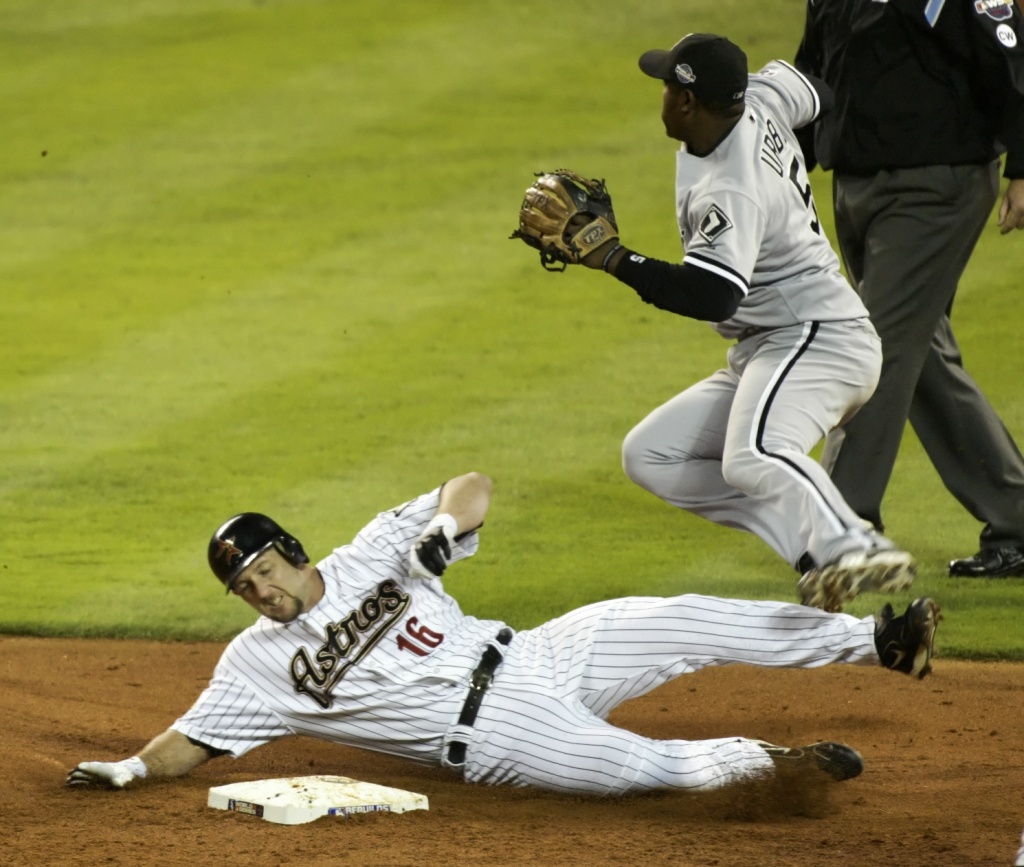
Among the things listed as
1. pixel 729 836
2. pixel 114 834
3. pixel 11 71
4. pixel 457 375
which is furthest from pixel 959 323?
pixel 11 71

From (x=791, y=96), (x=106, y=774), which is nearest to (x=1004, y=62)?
(x=791, y=96)

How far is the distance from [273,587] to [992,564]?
3222 mm

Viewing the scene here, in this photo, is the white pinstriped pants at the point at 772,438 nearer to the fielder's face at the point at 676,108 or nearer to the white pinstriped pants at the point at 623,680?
the white pinstriped pants at the point at 623,680

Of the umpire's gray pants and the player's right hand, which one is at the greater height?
the umpire's gray pants

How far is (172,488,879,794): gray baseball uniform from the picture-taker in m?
3.96

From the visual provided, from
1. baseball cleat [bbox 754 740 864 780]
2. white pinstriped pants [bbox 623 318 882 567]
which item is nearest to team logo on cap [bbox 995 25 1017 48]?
white pinstriped pants [bbox 623 318 882 567]

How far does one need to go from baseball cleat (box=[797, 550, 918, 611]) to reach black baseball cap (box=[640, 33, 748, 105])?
1.24m

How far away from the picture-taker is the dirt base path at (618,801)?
3529mm

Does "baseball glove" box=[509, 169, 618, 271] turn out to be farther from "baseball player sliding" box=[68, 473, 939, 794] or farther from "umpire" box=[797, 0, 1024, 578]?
"umpire" box=[797, 0, 1024, 578]

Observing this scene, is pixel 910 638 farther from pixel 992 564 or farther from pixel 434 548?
pixel 992 564

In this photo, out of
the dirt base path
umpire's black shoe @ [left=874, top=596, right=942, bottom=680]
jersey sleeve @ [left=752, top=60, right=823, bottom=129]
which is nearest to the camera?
the dirt base path

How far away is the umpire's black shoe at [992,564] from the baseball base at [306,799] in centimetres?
296

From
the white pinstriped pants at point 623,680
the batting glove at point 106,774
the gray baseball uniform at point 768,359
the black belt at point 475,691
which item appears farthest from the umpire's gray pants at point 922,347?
the batting glove at point 106,774

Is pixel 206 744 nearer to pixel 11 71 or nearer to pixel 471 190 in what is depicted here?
pixel 471 190
